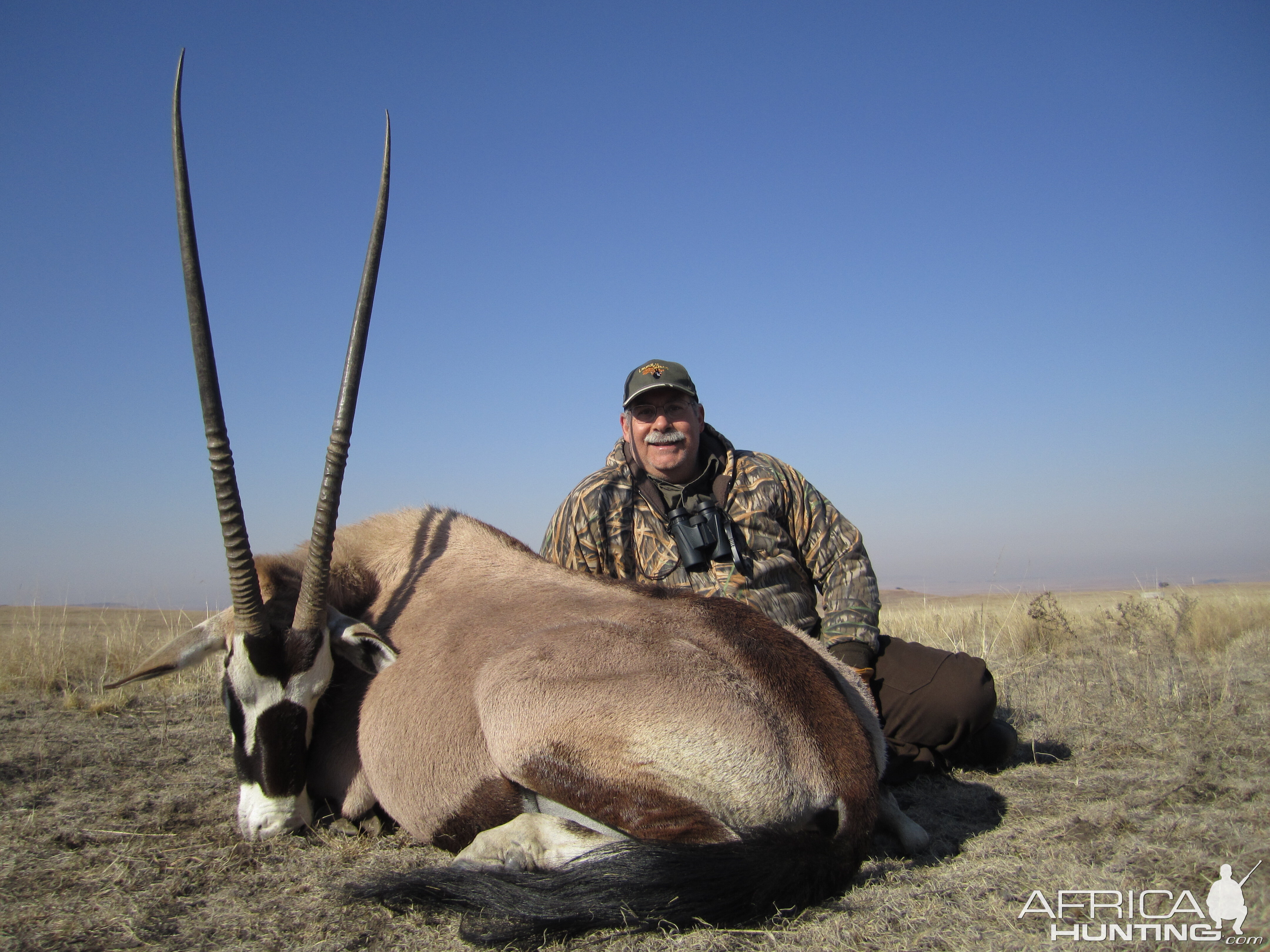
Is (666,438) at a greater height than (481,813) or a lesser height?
greater

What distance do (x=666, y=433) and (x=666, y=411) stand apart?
0.17 m

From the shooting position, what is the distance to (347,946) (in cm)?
242

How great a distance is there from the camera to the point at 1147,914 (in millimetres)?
2385

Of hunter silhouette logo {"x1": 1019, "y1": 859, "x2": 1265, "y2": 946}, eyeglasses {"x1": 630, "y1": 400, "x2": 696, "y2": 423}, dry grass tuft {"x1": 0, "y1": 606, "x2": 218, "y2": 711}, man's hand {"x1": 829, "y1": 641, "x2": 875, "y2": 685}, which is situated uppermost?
eyeglasses {"x1": 630, "y1": 400, "x2": 696, "y2": 423}

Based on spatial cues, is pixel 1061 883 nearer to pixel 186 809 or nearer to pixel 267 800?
pixel 267 800

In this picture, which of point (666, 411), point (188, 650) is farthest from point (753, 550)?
point (188, 650)

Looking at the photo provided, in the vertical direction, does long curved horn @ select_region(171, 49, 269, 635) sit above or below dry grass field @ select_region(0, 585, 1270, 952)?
above

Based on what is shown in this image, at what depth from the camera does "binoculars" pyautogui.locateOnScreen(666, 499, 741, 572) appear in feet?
15.9

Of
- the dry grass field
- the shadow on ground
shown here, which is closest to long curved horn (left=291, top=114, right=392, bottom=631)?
the dry grass field

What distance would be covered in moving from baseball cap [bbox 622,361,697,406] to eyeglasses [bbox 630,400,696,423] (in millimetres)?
72

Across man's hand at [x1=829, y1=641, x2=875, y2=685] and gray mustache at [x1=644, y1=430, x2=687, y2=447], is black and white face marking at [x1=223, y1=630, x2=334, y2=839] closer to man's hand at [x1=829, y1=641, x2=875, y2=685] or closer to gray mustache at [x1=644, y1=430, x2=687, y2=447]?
gray mustache at [x1=644, y1=430, x2=687, y2=447]

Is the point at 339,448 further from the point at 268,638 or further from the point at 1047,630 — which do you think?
the point at 1047,630

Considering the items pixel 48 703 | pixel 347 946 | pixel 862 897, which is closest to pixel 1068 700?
pixel 862 897

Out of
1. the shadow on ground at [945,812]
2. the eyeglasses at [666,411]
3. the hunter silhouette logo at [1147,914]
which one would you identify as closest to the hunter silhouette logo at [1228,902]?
the hunter silhouette logo at [1147,914]
